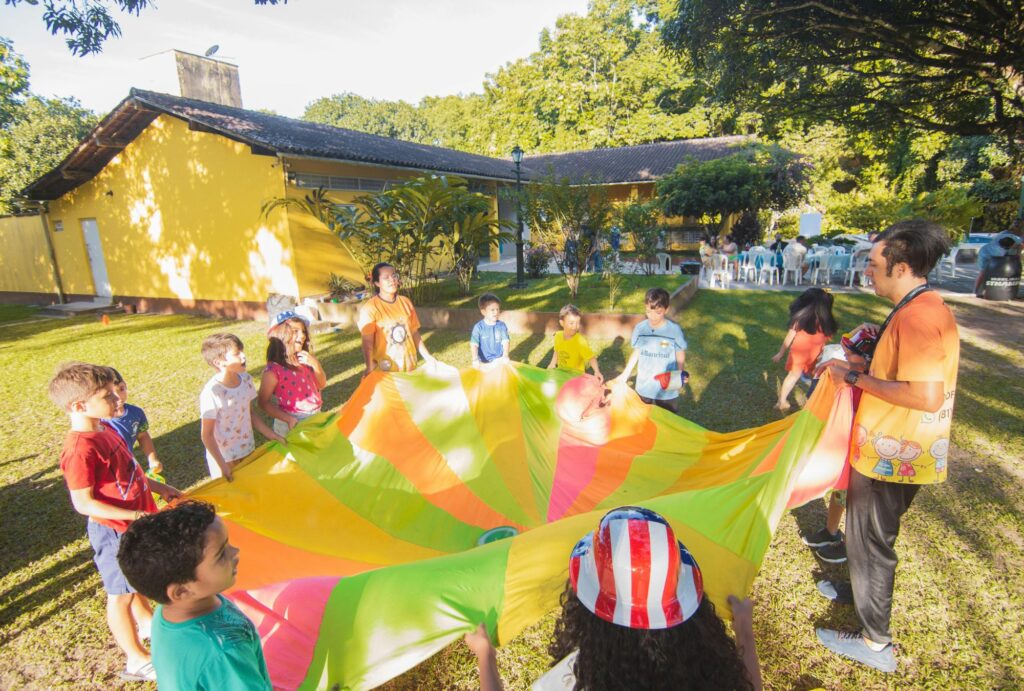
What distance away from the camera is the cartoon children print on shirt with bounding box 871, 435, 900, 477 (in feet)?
7.82

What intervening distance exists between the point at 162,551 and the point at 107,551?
5.04ft

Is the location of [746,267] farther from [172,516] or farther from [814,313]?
[172,516]

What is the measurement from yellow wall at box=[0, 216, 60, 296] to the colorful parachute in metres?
18.5

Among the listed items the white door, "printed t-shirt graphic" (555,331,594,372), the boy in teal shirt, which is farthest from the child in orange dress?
the white door

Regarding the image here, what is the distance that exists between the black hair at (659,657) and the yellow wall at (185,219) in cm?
1241

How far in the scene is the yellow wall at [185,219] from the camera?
486 inches

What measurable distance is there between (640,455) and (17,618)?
13.8 feet

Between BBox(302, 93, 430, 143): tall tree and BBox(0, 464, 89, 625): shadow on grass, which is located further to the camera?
BBox(302, 93, 430, 143): tall tree

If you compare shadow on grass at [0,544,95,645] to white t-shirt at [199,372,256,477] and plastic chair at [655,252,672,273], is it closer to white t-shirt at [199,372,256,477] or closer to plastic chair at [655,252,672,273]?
white t-shirt at [199,372,256,477]

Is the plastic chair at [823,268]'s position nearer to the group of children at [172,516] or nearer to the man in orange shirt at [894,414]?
the man in orange shirt at [894,414]

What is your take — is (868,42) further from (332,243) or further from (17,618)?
(17,618)

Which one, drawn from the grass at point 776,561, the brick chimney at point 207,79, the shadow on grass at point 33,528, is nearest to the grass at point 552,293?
the grass at point 776,561

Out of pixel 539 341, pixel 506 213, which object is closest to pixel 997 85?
pixel 539 341

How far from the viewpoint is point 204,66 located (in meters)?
16.9
